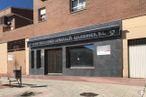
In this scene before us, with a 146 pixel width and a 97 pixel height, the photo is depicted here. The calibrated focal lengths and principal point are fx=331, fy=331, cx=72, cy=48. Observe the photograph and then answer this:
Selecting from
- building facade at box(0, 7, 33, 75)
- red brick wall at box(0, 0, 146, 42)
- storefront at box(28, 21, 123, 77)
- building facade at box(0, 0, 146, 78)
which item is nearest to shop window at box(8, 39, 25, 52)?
building facade at box(0, 7, 33, 75)

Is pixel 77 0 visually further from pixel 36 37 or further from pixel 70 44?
pixel 36 37

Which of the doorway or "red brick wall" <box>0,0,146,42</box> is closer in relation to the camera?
"red brick wall" <box>0,0,146,42</box>

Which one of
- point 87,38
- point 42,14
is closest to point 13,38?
point 42,14

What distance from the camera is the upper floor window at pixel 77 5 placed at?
27483mm

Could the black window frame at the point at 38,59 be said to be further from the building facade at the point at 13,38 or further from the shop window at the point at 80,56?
the shop window at the point at 80,56

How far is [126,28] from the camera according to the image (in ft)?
73.9

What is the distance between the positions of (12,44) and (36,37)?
27.8 ft

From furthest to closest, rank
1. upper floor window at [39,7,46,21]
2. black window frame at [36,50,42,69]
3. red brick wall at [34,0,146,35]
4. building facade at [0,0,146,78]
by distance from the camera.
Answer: black window frame at [36,50,42,69], upper floor window at [39,7,46,21], red brick wall at [34,0,146,35], building facade at [0,0,146,78]

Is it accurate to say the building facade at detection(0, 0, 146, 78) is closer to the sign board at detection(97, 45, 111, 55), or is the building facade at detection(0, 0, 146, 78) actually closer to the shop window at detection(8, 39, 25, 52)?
the sign board at detection(97, 45, 111, 55)

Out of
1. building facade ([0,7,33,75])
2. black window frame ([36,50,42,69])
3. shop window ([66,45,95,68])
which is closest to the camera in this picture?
shop window ([66,45,95,68])

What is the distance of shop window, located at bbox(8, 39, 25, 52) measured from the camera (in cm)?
3746

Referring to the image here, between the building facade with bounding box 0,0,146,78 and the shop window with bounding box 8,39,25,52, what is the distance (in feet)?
4.80

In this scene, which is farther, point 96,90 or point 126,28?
point 126,28

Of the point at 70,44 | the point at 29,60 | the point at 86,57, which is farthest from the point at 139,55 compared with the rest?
the point at 29,60
